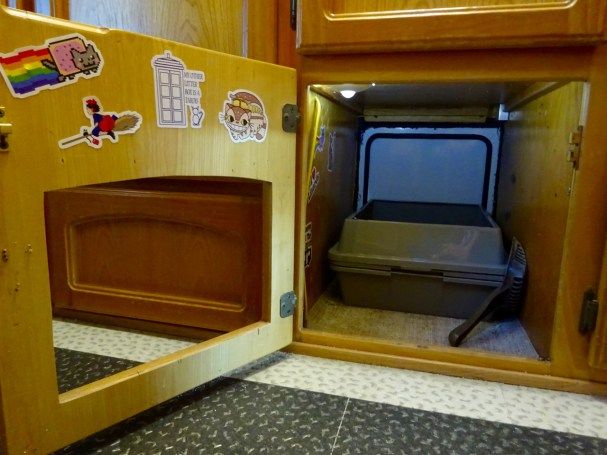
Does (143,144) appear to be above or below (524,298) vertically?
Answer: above

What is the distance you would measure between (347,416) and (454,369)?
297 mm

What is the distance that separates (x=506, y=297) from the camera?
1271 mm

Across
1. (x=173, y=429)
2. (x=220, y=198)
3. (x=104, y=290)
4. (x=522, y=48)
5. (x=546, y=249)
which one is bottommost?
(x=173, y=429)

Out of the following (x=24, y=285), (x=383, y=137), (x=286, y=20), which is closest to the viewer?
(x=24, y=285)

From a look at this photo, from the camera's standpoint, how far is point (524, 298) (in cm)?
126

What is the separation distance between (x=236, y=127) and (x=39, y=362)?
1.60 ft

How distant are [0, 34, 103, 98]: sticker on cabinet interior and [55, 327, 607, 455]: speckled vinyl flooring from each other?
22.1 inches

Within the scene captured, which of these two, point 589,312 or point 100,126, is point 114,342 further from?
point 589,312

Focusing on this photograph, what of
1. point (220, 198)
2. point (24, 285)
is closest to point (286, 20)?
point (220, 198)

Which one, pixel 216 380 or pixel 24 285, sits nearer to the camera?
pixel 24 285

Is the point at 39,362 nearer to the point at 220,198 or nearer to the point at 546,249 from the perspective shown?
the point at 220,198

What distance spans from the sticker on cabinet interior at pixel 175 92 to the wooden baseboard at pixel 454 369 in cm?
59

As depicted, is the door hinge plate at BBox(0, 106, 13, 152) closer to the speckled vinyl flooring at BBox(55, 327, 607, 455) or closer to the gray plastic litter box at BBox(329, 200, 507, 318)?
the speckled vinyl flooring at BBox(55, 327, 607, 455)

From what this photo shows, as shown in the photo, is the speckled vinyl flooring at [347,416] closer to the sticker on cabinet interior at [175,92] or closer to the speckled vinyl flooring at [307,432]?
the speckled vinyl flooring at [307,432]
